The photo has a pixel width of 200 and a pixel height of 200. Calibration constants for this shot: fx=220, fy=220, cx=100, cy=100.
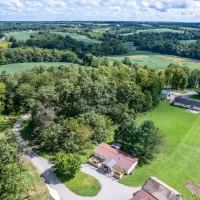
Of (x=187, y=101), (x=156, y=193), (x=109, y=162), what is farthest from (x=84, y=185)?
(x=187, y=101)

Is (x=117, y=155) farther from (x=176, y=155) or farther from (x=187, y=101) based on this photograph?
(x=187, y=101)

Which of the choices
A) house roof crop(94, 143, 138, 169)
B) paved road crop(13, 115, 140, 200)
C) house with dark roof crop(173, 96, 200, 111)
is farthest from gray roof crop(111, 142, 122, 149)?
house with dark roof crop(173, 96, 200, 111)

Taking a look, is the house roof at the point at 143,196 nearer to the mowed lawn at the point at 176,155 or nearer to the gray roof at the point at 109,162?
the mowed lawn at the point at 176,155

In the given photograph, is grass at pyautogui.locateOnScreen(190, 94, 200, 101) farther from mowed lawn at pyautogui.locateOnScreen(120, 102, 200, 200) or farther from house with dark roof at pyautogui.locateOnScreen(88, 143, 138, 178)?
house with dark roof at pyautogui.locateOnScreen(88, 143, 138, 178)

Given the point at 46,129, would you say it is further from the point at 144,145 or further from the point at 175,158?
the point at 175,158

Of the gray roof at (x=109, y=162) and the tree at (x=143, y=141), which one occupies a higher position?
the tree at (x=143, y=141)

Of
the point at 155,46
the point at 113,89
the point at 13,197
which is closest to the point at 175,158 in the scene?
the point at 113,89

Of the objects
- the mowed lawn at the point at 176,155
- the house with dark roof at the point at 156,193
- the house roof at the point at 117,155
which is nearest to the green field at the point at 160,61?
the mowed lawn at the point at 176,155
